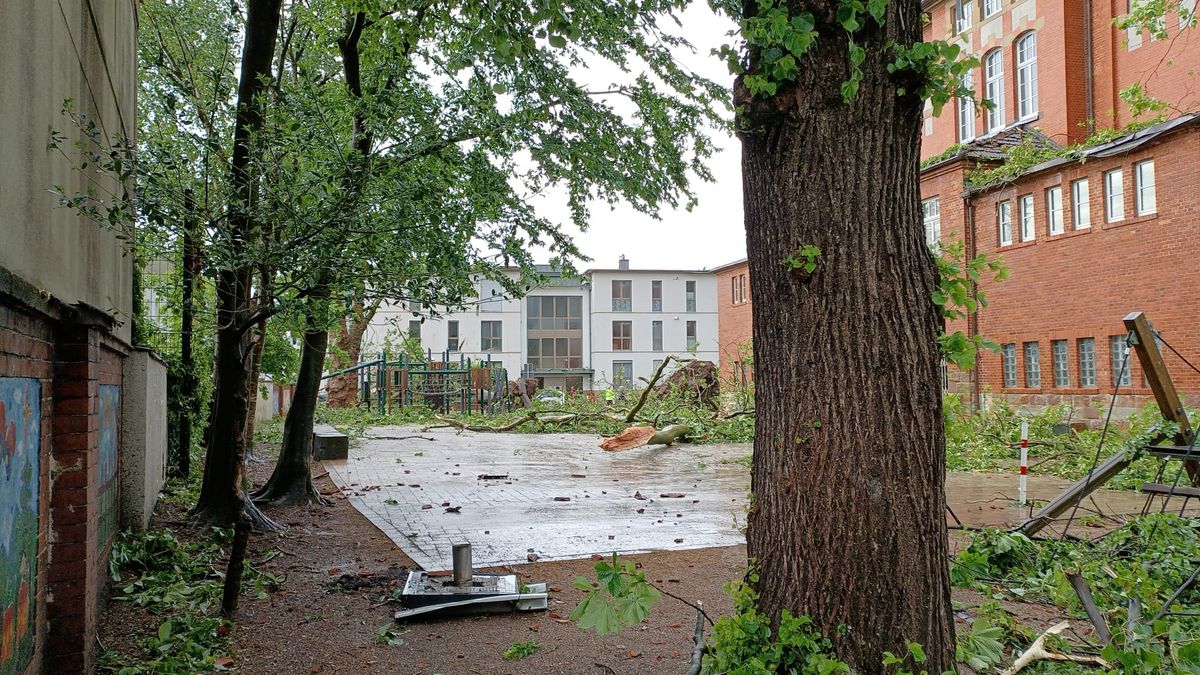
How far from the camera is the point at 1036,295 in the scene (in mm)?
21234

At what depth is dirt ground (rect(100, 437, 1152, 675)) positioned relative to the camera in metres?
4.56

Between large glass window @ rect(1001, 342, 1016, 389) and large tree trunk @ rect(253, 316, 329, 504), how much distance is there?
63.4ft

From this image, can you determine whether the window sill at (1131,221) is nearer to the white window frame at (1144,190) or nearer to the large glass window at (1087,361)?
the white window frame at (1144,190)

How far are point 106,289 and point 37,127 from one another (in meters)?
2.83

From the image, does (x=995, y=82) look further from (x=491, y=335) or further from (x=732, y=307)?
(x=491, y=335)

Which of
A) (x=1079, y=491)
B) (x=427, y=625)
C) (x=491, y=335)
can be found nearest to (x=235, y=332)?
(x=427, y=625)

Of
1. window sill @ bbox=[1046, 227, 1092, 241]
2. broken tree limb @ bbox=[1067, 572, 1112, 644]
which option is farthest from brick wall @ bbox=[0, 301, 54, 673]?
window sill @ bbox=[1046, 227, 1092, 241]

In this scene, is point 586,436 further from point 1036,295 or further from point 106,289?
point 106,289

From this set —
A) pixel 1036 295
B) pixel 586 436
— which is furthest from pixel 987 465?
pixel 586 436

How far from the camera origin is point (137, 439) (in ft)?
22.7

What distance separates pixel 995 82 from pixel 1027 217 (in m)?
8.77

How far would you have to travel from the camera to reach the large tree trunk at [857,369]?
3.27 meters

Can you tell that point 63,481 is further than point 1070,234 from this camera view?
No

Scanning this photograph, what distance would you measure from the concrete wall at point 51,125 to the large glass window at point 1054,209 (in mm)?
21260
